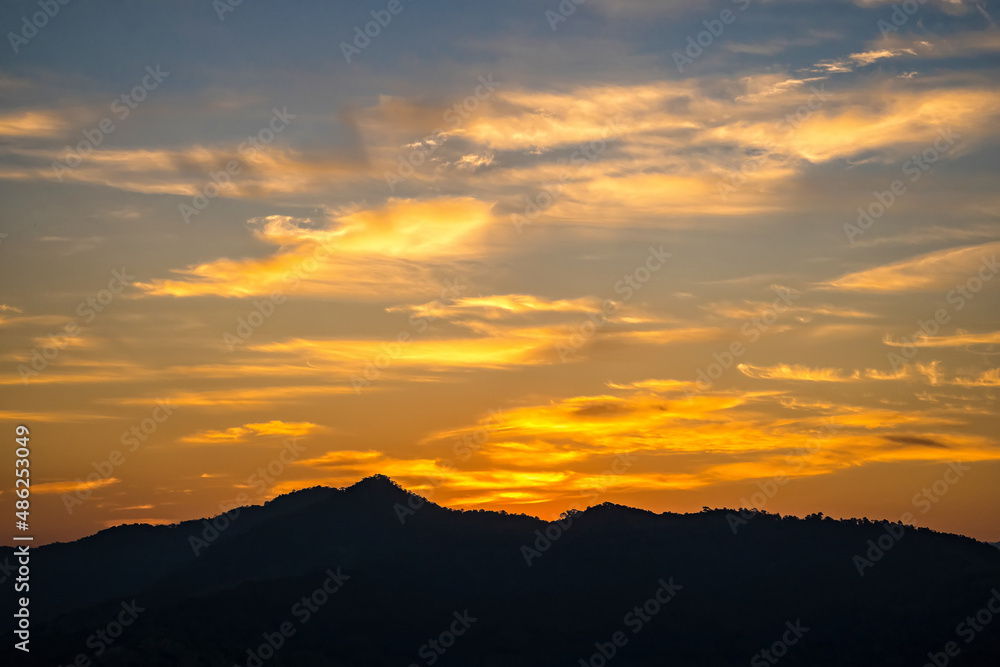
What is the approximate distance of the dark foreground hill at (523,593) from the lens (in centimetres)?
9294

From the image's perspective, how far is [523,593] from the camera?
409 feet

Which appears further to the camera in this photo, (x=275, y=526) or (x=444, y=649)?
(x=275, y=526)

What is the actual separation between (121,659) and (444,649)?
3650 centimetres

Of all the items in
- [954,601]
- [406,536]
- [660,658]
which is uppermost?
[406,536]

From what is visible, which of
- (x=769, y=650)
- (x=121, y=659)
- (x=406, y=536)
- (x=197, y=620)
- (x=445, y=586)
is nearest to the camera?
(x=121, y=659)

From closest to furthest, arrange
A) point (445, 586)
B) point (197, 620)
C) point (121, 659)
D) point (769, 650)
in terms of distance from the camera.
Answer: point (121, 659) → point (197, 620) → point (769, 650) → point (445, 586)

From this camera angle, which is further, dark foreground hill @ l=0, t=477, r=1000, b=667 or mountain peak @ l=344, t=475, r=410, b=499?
mountain peak @ l=344, t=475, r=410, b=499

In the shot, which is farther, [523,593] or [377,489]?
[377,489]

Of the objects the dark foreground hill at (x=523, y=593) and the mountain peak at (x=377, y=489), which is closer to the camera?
the dark foreground hill at (x=523, y=593)

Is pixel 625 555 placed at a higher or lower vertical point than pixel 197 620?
higher

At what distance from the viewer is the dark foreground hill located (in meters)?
92.9

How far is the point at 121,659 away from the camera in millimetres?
77188

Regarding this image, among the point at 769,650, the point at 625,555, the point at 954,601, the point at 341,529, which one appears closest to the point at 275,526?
the point at 341,529

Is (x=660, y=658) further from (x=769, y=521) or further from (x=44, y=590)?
(x=44, y=590)
